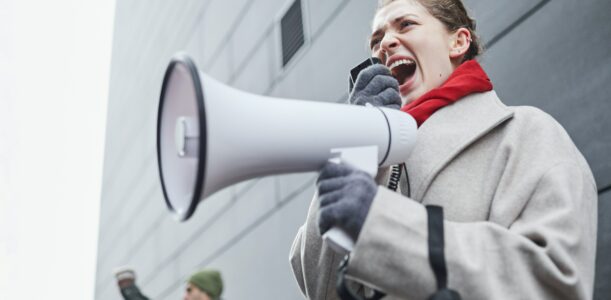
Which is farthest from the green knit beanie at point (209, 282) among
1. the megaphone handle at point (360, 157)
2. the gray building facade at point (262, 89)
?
the megaphone handle at point (360, 157)

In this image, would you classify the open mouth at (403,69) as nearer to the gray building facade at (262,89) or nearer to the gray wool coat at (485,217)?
the gray wool coat at (485,217)

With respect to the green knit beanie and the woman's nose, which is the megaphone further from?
the green knit beanie

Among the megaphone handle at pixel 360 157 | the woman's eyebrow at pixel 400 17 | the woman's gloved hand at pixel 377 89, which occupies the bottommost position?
the megaphone handle at pixel 360 157

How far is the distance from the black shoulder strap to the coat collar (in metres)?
0.25

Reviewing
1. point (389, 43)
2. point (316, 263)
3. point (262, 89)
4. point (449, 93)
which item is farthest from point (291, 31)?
point (316, 263)

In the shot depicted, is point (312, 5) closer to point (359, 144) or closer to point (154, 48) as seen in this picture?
point (359, 144)

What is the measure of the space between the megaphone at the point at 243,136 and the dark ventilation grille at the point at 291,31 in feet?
7.97

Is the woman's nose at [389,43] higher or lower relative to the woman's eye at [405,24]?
lower

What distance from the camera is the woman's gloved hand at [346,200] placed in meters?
0.85

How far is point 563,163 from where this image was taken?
1.00 meters

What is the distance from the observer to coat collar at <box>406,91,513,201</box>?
3.70 ft

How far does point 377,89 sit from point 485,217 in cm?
31

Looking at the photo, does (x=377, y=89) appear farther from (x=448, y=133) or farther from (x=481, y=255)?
(x=481, y=255)

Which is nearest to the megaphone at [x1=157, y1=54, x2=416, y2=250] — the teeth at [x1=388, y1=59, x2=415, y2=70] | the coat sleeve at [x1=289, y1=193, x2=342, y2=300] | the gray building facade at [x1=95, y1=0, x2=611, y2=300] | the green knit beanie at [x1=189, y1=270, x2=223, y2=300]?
the coat sleeve at [x1=289, y1=193, x2=342, y2=300]
